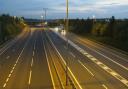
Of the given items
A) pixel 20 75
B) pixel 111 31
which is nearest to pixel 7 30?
pixel 111 31

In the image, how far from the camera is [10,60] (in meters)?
59.2

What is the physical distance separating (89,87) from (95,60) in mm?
21333

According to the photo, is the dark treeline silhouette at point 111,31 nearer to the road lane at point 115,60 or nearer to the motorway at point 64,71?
the road lane at point 115,60

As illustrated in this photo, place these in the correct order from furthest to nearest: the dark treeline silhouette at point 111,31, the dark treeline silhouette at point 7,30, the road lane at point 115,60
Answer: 1. the dark treeline silhouette at point 7,30
2. the dark treeline silhouette at point 111,31
3. the road lane at point 115,60

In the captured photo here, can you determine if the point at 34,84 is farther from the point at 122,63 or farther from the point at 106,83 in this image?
the point at 122,63

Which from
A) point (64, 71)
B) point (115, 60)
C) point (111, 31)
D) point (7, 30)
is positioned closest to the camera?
point (64, 71)

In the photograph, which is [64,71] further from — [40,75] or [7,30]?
[7,30]

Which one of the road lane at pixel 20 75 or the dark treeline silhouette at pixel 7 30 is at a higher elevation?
the road lane at pixel 20 75

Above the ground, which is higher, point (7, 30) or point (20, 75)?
point (20, 75)

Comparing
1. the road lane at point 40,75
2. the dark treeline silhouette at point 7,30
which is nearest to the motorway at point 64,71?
the road lane at point 40,75

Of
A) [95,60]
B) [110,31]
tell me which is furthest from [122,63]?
[110,31]

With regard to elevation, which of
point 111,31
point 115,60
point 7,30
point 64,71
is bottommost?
point 7,30

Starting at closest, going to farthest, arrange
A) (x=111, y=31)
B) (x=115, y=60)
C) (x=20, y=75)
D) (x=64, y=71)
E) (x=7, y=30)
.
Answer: (x=20, y=75) → (x=64, y=71) → (x=115, y=60) → (x=111, y=31) → (x=7, y=30)

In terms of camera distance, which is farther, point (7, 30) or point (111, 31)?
point (7, 30)
